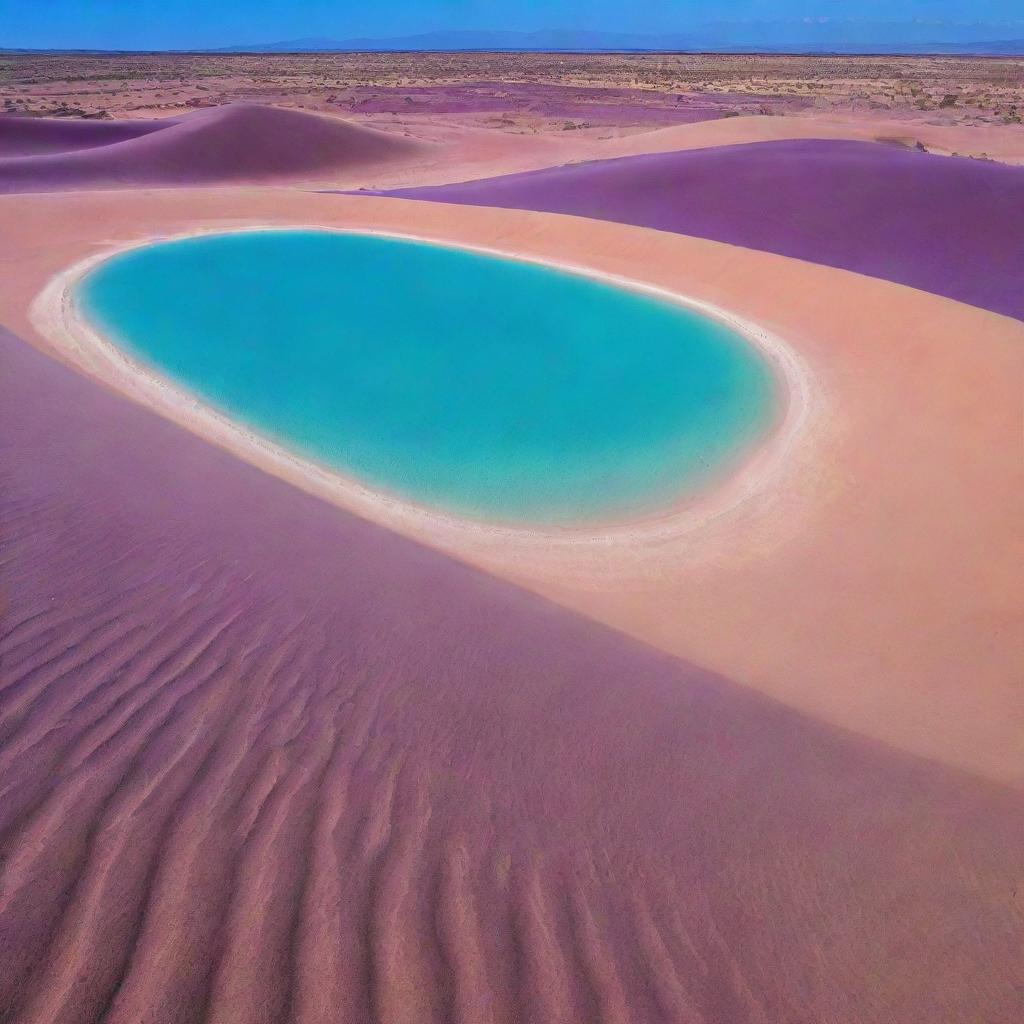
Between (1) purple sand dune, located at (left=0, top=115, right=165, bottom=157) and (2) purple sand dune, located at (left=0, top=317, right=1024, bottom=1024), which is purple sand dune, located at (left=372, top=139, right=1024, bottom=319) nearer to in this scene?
(2) purple sand dune, located at (left=0, top=317, right=1024, bottom=1024)

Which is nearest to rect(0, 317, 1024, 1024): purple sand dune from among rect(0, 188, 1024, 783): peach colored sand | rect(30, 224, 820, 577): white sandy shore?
rect(0, 188, 1024, 783): peach colored sand

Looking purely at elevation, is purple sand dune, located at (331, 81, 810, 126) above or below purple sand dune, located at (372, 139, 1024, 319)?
above

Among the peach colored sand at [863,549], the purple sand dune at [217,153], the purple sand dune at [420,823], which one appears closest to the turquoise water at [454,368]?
the peach colored sand at [863,549]

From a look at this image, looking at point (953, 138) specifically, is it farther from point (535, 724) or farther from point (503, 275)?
point (535, 724)

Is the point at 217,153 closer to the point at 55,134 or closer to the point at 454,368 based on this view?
the point at 55,134

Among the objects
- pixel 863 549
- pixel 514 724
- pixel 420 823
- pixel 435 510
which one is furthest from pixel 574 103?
pixel 420 823

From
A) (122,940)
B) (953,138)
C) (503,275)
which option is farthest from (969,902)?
(953,138)
